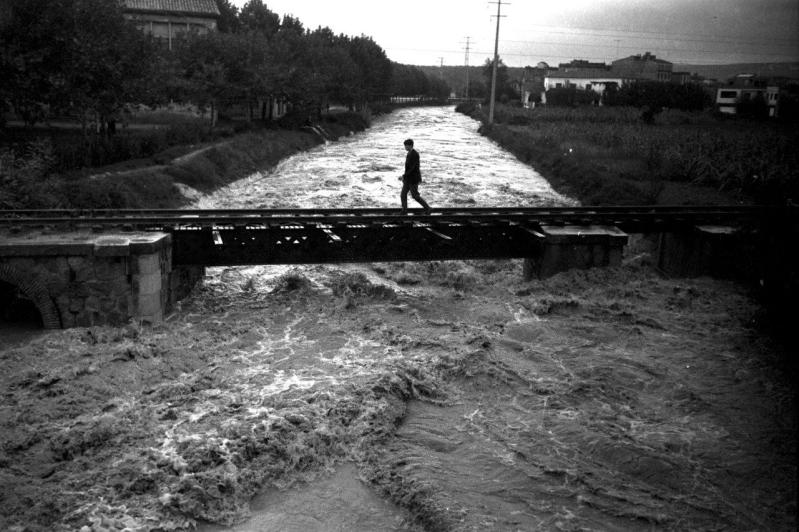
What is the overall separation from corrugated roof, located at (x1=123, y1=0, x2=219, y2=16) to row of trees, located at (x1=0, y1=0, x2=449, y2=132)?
573 centimetres

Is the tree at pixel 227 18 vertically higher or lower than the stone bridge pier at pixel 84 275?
higher

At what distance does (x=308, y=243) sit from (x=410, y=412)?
5389 millimetres

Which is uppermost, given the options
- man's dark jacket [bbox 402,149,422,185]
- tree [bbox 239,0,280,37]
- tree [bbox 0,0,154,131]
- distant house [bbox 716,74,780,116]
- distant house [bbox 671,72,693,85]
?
distant house [bbox 671,72,693,85]

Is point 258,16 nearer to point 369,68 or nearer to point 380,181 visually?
point 369,68

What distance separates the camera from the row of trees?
2223cm

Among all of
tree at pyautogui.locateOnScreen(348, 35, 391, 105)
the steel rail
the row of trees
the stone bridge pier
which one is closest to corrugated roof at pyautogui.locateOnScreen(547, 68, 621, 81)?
tree at pyautogui.locateOnScreen(348, 35, 391, 105)

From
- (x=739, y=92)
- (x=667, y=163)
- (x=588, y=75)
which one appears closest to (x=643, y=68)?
(x=588, y=75)

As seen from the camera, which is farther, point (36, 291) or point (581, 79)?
point (581, 79)

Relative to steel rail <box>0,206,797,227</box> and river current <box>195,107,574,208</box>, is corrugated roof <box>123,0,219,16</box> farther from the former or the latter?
steel rail <box>0,206,797,227</box>

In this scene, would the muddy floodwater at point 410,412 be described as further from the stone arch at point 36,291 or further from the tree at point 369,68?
the tree at point 369,68

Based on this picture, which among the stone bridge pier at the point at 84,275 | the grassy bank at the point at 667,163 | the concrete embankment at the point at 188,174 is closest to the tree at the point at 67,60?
the concrete embankment at the point at 188,174

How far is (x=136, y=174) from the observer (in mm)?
23250

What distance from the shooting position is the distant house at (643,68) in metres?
121

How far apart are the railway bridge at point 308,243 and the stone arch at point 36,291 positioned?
0.02m
